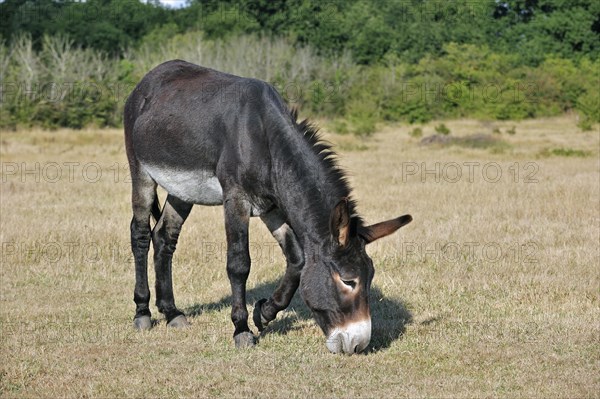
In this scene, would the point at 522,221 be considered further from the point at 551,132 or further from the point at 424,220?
the point at 551,132

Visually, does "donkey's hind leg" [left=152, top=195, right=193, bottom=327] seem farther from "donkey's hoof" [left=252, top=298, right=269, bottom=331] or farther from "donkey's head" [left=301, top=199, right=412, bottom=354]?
"donkey's head" [left=301, top=199, right=412, bottom=354]

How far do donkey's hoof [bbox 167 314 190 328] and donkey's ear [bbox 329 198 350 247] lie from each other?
2397mm

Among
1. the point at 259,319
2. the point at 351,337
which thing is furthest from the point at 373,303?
the point at 351,337

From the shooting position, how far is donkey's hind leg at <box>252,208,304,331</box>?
21.9ft

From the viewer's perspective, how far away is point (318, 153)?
6.30m

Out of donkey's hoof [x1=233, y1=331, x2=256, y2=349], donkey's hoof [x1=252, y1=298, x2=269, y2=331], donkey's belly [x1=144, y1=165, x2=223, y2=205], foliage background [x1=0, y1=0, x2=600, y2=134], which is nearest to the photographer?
donkey's hoof [x1=233, y1=331, x2=256, y2=349]

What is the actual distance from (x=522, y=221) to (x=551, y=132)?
21.5 meters

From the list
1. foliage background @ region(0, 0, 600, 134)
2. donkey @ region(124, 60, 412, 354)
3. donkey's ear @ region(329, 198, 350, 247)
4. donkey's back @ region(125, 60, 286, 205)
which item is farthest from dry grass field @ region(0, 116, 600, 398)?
foliage background @ region(0, 0, 600, 134)

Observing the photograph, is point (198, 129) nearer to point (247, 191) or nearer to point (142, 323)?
point (247, 191)

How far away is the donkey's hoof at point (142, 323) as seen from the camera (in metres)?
7.44

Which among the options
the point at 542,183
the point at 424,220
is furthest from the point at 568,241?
the point at 542,183

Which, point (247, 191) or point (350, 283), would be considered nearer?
point (350, 283)

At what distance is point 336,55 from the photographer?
55.3 meters

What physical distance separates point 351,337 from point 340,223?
0.89m
